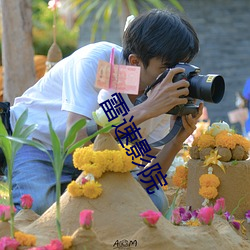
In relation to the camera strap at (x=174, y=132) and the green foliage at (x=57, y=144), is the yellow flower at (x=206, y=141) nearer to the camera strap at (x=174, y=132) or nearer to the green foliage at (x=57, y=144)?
the camera strap at (x=174, y=132)

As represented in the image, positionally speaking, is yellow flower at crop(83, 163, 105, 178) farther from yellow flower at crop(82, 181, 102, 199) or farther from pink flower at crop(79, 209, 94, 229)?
pink flower at crop(79, 209, 94, 229)

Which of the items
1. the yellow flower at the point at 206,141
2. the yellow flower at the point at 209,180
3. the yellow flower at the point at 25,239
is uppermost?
the yellow flower at the point at 25,239

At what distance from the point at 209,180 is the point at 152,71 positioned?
1.98ft

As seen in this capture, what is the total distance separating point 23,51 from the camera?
19.4ft

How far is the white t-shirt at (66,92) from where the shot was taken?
278 centimetres

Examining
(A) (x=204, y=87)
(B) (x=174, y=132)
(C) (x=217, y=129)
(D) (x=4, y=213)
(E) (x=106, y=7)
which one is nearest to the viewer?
(D) (x=4, y=213)

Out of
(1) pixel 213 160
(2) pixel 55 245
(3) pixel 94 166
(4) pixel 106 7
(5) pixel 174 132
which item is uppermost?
(3) pixel 94 166

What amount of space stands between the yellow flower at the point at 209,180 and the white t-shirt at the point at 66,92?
0.60m

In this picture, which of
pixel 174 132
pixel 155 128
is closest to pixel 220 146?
pixel 155 128

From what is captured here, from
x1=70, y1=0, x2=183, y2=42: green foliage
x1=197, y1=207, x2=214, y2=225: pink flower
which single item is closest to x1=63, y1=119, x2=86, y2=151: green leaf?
x1=197, y1=207, x2=214, y2=225: pink flower

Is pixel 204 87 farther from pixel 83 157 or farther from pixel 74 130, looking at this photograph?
pixel 74 130

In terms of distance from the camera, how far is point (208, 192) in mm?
3008

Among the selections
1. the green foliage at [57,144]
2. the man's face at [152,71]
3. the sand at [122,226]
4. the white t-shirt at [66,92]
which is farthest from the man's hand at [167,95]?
the green foliage at [57,144]

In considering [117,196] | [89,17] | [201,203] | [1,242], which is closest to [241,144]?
[201,203]
